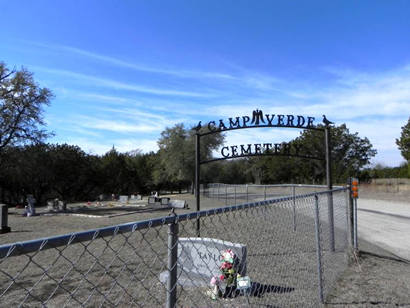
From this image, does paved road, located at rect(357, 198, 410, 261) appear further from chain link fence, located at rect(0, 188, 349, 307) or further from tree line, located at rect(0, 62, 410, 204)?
tree line, located at rect(0, 62, 410, 204)

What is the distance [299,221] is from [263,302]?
7957mm

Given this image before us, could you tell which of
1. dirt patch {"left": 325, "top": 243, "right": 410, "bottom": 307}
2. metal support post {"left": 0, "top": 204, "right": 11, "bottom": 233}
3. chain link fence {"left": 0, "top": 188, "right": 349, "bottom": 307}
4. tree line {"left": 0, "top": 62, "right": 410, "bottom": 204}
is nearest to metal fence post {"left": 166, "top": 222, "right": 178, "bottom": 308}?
chain link fence {"left": 0, "top": 188, "right": 349, "bottom": 307}

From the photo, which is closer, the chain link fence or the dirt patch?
the chain link fence

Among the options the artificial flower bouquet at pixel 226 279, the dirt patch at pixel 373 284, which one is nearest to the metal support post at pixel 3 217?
the artificial flower bouquet at pixel 226 279

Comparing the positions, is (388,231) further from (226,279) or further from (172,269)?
(172,269)

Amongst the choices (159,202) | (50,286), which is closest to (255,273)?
(50,286)

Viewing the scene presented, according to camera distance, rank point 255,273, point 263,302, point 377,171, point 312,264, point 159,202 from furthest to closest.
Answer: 1. point 377,171
2. point 159,202
3. point 312,264
4. point 255,273
5. point 263,302

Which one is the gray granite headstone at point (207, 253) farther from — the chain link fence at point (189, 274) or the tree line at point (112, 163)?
the tree line at point (112, 163)

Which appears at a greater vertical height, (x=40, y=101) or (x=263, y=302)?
(x=40, y=101)

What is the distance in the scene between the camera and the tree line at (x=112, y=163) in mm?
25125

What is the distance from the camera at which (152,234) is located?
32.1 ft

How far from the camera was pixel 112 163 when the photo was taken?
151ft

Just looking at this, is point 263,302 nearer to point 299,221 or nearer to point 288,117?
point 288,117

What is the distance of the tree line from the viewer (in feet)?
82.4
